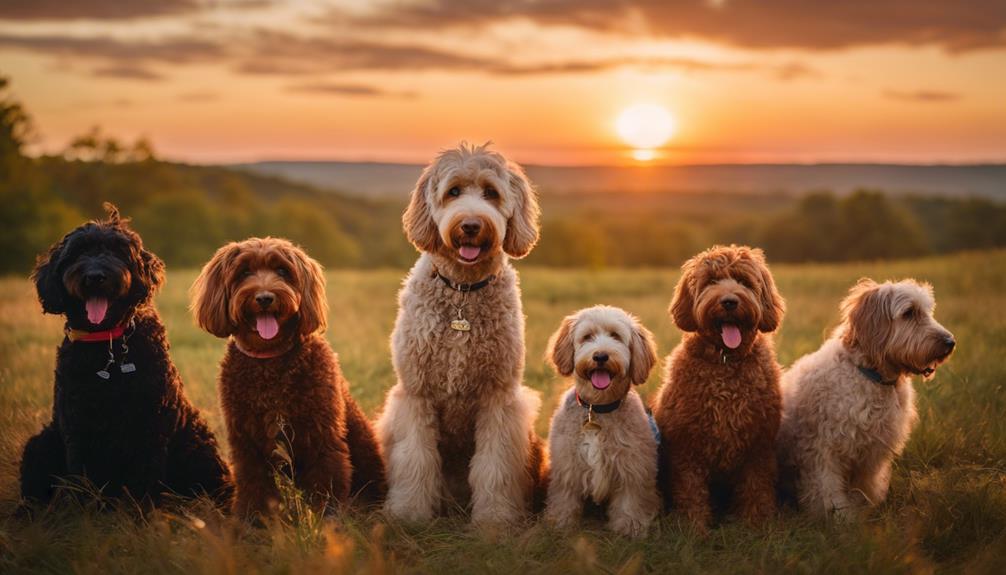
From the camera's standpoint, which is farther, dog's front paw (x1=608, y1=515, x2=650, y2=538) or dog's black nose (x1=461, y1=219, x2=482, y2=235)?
dog's front paw (x1=608, y1=515, x2=650, y2=538)

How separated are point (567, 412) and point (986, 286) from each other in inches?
502

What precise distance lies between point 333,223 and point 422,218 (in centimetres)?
5644

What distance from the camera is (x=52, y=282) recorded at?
4.61 meters

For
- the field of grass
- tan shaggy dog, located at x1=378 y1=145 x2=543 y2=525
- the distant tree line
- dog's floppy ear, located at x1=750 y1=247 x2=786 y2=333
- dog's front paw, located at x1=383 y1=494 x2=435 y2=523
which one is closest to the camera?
the field of grass

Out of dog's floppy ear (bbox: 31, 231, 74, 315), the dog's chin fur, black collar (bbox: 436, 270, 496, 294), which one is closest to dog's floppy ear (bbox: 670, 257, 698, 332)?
the dog's chin fur

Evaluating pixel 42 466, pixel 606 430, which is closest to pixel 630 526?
pixel 606 430

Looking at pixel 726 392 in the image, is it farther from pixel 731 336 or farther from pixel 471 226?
pixel 471 226

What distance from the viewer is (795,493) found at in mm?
5164

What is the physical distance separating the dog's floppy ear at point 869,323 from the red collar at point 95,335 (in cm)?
462

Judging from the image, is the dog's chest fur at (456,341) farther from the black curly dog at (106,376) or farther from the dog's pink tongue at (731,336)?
the black curly dog at (106,376)

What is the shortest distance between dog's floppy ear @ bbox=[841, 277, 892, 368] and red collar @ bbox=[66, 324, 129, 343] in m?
4.62

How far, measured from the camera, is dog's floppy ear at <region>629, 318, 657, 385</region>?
486 cm

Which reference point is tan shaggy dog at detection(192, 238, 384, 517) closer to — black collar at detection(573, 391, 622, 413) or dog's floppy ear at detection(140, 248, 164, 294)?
dog's floppy ear at detection(140, 248, 164, 294)

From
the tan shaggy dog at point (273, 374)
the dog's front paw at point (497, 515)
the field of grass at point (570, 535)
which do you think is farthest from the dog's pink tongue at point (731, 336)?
the tan shaggy dog at point (273, 374)
